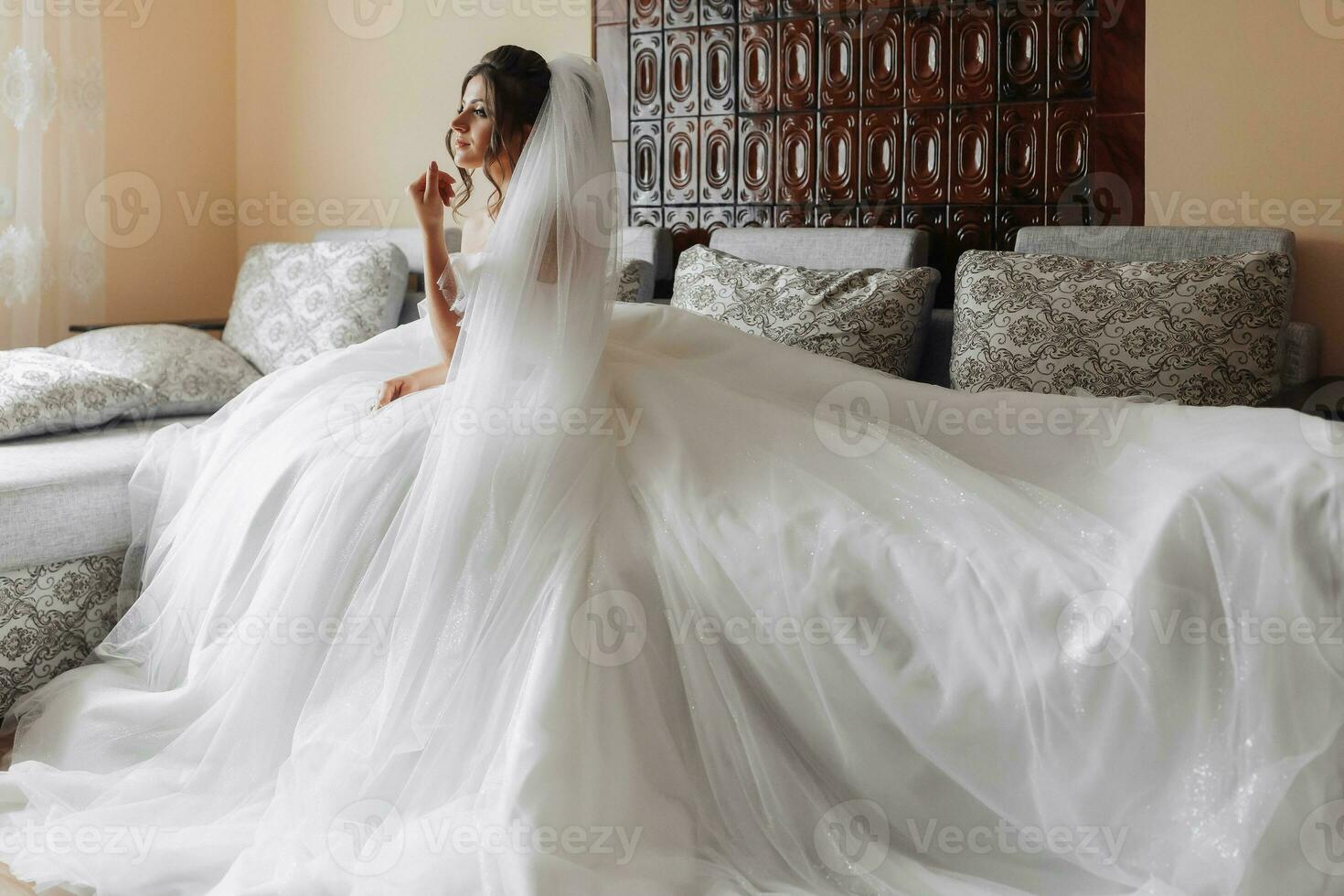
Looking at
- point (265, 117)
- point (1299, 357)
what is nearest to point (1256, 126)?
point (1299, 357)

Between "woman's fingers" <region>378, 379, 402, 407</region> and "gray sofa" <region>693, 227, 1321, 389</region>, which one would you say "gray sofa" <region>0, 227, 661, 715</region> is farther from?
"gray sofa" <region>693, 227, 1321, 389</region>

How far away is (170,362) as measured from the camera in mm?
3277

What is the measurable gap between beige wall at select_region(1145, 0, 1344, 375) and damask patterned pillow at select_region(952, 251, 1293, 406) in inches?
12.0

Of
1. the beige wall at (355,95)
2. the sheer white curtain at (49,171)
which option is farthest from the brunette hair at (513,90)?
the sheer white curtain at (49,171)

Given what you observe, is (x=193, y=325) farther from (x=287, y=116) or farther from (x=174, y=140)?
(x=287, y=116)

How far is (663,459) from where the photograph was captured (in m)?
2.02

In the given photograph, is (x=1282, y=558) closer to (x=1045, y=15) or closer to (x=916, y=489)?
(x=916, y=489)

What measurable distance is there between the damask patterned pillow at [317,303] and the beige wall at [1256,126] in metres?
2.15

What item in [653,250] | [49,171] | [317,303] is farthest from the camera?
[49,171]

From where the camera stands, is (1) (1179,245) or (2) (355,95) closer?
(1) (1179,245)

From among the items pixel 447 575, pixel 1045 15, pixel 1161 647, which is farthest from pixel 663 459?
pixel 1045 15

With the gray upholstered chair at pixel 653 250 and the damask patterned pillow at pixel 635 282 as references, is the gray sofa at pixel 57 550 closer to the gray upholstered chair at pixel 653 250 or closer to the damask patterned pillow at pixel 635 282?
the damask patterned pillow at pixel 635 282

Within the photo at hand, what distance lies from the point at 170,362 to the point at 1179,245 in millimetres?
2611

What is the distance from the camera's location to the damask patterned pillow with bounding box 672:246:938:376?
283 centimetres
